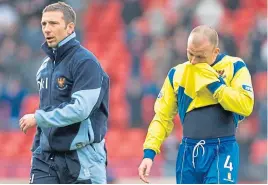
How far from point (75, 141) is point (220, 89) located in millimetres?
1179

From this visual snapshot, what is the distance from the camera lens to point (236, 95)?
6.89m

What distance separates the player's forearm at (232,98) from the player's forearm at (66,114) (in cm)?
96

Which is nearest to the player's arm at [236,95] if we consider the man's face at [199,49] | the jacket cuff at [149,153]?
the man's face at [199,49]

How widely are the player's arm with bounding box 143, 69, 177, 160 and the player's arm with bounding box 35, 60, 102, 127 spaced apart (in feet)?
1.71

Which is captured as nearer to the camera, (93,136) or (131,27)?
(93,136)

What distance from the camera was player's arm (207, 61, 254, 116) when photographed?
688cm

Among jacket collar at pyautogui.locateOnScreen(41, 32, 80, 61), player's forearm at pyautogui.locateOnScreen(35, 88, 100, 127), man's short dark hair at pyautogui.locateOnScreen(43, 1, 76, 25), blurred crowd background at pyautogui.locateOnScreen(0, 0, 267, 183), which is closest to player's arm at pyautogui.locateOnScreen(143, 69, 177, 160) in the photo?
player's forearm at pyautogui.locateOnScreen(35, 88, 100, 127)

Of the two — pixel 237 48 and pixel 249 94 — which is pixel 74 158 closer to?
pixel 249 94

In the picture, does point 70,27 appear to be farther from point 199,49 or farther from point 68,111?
point 199,49

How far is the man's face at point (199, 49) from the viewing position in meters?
6.96

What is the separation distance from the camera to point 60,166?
721 cm

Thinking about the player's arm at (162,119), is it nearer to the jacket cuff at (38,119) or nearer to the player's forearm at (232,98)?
the player's forearm at (232,98)

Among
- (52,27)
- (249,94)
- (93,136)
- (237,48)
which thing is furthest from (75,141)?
(237,48)

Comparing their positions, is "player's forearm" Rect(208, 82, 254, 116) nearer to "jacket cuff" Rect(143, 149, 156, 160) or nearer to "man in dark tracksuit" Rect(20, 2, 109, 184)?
"jacket cuff" Rect(143, 149, 156, 160)
